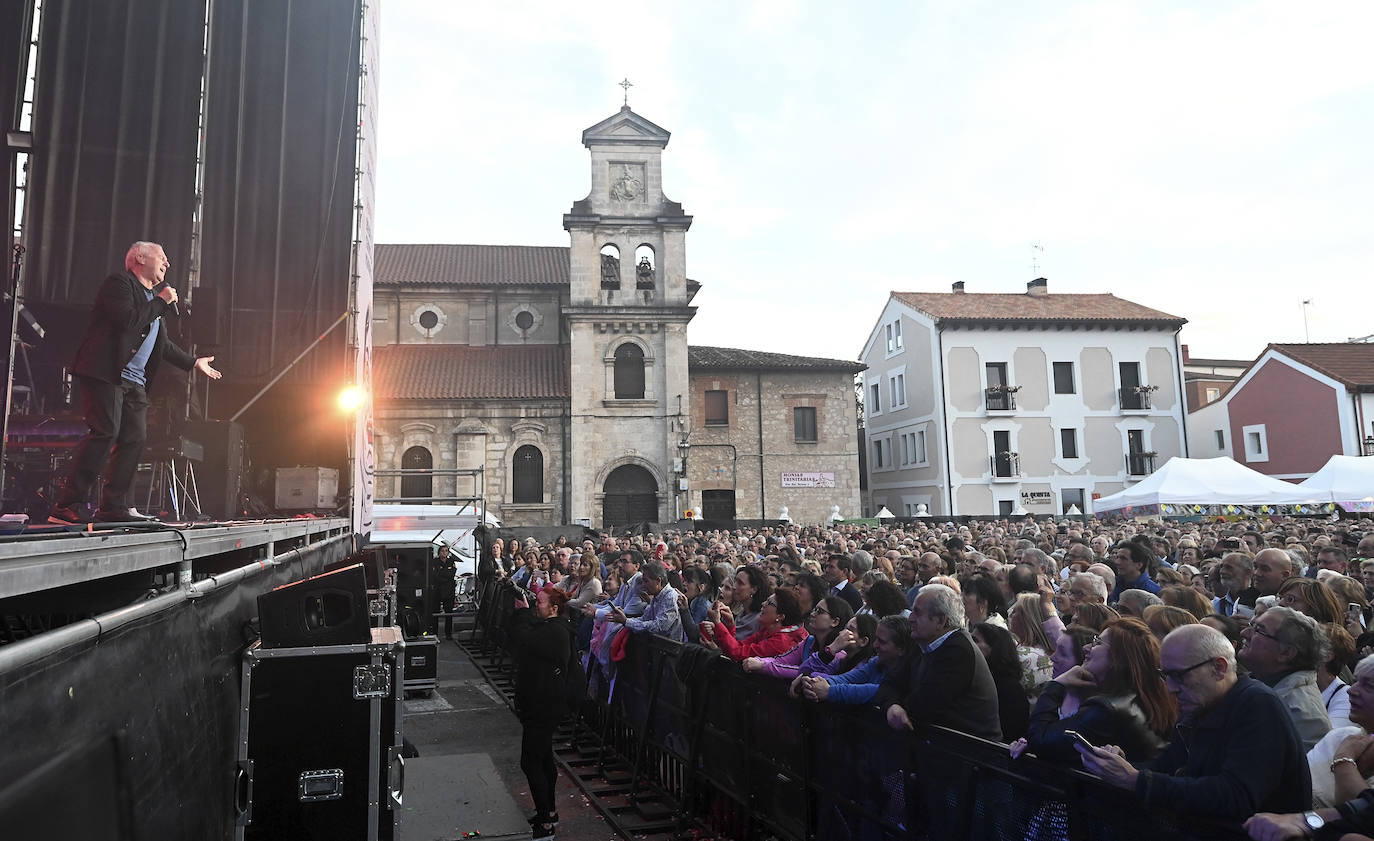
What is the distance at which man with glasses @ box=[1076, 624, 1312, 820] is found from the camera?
118 inches

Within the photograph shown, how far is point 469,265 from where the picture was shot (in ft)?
127

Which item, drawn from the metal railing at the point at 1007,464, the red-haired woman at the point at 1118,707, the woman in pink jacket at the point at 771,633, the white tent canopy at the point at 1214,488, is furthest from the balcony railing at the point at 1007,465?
the red-haired woman at the point at 1118,707

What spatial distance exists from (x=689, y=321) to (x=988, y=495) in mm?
15132

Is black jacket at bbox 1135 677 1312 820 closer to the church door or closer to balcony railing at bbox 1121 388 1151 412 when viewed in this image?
the church door

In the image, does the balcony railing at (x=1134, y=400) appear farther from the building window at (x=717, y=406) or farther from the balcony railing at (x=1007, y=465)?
the building window at (x=717, y=406)

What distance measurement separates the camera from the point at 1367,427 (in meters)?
34.3

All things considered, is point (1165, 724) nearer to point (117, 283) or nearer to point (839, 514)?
point (117, 283)

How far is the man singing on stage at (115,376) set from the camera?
464 cm

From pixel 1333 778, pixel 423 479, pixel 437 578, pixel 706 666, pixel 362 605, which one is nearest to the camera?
pixel 1333 778

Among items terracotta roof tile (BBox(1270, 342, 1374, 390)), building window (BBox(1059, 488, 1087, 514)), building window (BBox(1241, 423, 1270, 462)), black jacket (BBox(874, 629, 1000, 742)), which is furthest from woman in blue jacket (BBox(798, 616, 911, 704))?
building window (BBox(1241, 423, 1270, 462))

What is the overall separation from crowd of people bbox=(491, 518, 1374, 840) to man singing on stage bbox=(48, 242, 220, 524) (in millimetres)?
3121

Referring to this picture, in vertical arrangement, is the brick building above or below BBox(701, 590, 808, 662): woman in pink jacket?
above

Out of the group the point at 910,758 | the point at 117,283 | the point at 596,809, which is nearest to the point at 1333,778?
the point at 910,758

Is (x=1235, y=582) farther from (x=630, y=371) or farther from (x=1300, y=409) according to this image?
(x=1300, y=409)
